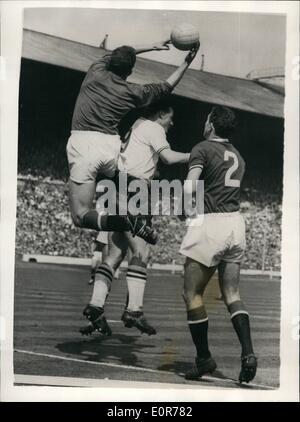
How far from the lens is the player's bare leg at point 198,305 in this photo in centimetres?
362

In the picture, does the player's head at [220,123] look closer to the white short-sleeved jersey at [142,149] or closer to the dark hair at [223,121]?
the dark hair at [223,121]

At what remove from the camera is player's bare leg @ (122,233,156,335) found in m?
3.79

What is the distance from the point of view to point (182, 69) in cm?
384

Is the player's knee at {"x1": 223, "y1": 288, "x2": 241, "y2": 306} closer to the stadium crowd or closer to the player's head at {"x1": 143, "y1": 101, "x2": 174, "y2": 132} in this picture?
the stadium crowd

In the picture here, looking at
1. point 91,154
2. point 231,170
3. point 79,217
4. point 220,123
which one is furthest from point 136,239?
point 220,123

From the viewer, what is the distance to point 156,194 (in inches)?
150

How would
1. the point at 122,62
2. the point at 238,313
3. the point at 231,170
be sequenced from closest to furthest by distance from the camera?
the point at 238,313
the point at 231,170
the point at 122,62

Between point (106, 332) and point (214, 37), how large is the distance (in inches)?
71.4

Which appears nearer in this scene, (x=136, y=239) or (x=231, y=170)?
(x=231, y=170)

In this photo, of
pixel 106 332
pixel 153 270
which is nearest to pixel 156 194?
pixel 153 270

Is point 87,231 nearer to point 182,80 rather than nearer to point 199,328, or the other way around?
point 199,328

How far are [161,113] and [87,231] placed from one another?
Result: 811 mm

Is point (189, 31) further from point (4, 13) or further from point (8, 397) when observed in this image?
point (8, 397)

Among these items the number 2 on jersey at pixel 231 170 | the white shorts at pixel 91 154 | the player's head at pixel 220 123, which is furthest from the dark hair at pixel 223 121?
the white shorts at pixel 91 154
